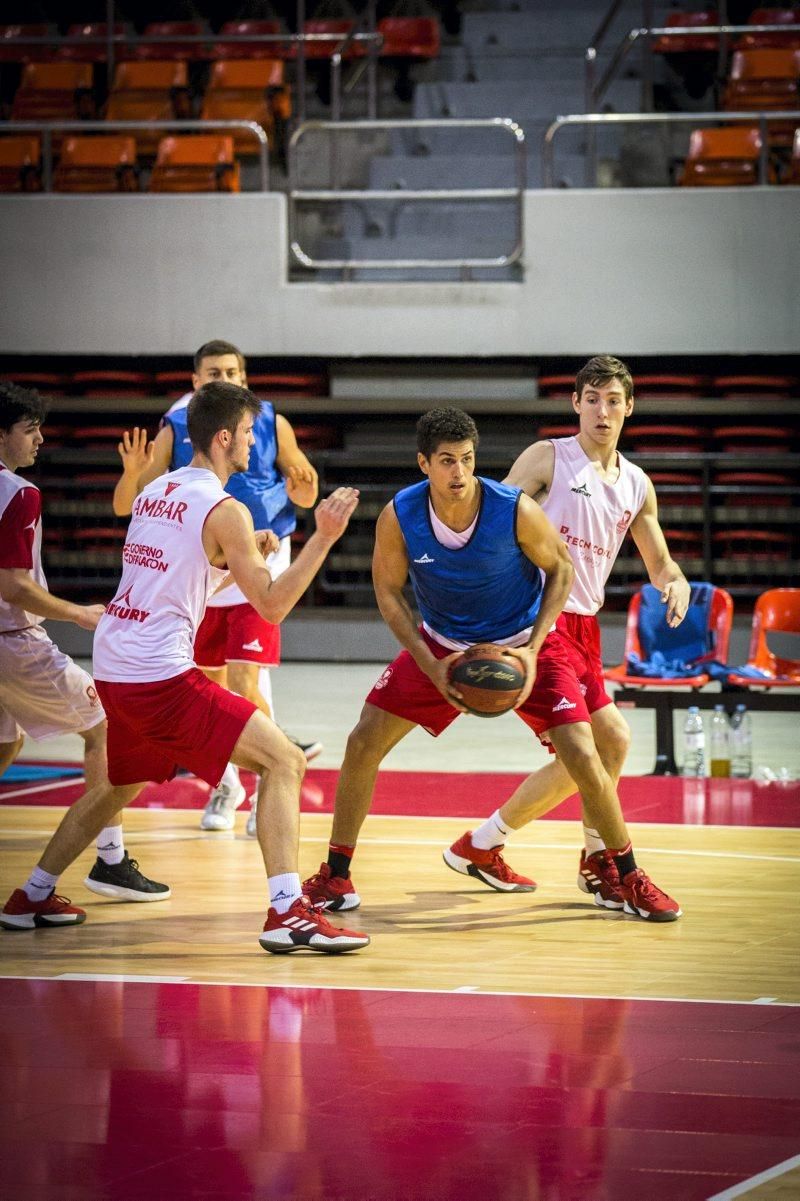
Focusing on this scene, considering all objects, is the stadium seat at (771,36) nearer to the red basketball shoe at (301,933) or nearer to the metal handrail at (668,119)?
the metal handrail at (668,119)

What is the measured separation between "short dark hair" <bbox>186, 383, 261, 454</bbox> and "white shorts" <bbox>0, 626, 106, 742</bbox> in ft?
3.97

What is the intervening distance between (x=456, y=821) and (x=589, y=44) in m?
10.4

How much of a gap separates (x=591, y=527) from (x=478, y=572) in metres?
0.68

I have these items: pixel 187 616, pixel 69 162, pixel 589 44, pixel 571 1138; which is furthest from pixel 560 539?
pixel 589 44

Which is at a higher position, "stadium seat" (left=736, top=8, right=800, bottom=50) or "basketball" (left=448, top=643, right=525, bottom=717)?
"stadium seat" (left=736, top=8, right=800, bottom=50)

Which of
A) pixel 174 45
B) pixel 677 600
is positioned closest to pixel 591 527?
pixel 677 600

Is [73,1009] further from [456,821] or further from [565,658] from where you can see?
[456,821]

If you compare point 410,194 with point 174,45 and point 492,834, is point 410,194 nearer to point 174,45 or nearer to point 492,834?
point 174,45

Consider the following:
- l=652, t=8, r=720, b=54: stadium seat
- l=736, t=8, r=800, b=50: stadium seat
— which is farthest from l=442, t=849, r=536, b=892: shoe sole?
l=736, t=8, r=800, b=50: stadium seat

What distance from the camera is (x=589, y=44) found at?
637 inches

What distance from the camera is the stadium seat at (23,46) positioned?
16828mm

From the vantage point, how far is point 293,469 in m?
7.14

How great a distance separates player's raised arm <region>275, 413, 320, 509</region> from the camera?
6.99 meters

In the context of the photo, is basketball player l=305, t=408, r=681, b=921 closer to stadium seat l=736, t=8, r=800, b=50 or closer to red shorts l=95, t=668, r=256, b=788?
red shorts l=95, t=668, r=256, b=788
